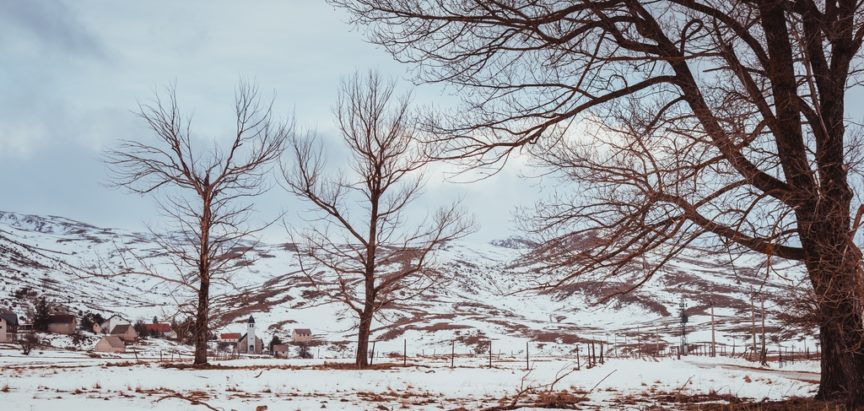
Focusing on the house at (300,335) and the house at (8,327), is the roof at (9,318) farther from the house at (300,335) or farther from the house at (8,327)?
the house at (300,335)

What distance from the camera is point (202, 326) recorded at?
2198 cm

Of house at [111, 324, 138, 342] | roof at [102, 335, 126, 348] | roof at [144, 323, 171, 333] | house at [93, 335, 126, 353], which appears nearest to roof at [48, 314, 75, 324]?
house at [111, 324, 138, 342]

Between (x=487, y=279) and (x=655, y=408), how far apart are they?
595 ft

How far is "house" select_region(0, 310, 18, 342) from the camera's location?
70312mm

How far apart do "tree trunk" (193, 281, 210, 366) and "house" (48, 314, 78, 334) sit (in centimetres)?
7159

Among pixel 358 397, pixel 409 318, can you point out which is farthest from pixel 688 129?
pixel 409 318

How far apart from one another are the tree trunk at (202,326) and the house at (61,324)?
235ft

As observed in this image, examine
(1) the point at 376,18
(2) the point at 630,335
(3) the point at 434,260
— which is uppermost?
(1) the point at 376,18

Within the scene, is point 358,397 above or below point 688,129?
below

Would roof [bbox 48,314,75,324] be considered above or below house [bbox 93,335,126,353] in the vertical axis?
above

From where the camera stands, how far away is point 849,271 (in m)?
6.93

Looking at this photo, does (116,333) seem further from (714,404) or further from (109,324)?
(714,404)

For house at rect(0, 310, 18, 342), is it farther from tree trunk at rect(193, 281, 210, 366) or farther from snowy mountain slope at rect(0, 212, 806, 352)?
tree trunk at rect(193, 281, 210, 366)

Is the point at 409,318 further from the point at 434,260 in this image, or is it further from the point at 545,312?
the point at 434,260
